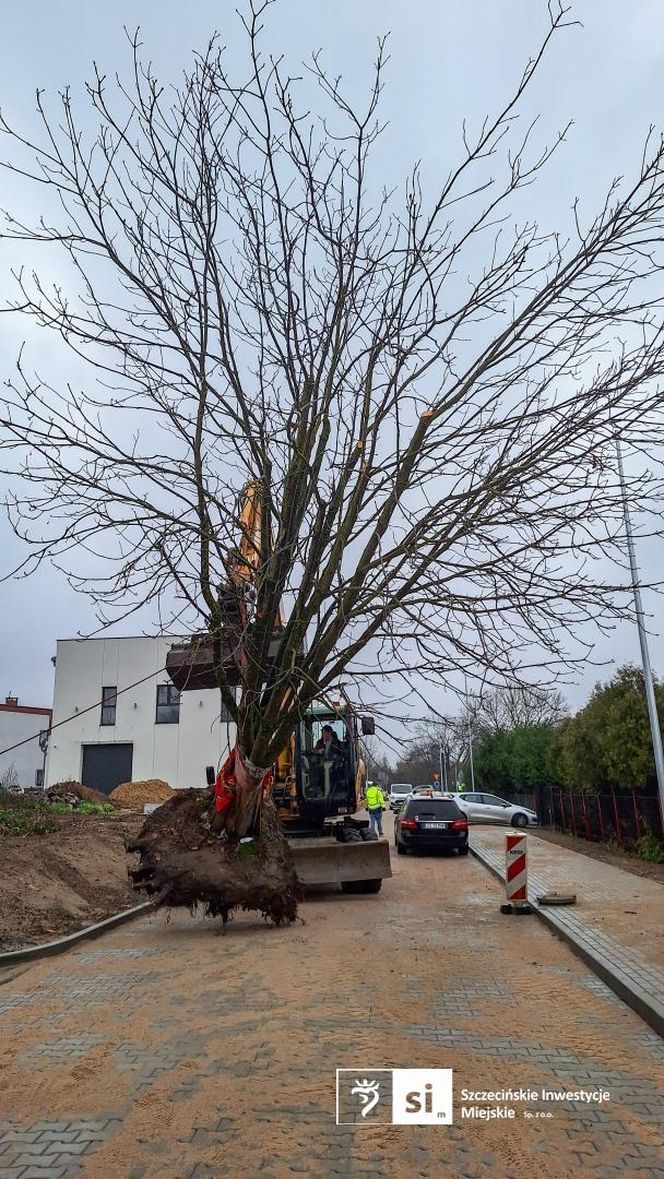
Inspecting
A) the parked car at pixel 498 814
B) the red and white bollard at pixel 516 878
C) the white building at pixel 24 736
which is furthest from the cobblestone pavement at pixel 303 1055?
the white building at pixel 24 736

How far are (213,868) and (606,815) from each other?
16.8 metres

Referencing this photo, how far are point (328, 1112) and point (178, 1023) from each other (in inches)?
81.3

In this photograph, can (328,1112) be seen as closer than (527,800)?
Yes

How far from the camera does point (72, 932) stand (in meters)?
9.98

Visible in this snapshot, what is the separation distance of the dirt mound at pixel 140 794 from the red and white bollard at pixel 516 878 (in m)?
22.7

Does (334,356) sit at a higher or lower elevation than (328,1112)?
higher

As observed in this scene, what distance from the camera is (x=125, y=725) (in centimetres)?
4094

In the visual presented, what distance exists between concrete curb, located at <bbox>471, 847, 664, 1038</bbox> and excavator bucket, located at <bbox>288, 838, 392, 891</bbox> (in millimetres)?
2608

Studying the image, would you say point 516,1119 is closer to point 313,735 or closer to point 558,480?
point 558,480

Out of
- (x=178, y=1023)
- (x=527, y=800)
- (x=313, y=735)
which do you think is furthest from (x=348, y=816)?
(x=527, y=800)

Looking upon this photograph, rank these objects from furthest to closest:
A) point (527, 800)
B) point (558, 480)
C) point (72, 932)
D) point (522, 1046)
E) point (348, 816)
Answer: point (527, 800) → point (348, 816) → point (72, 932) → point (558, 480) → point (522, 1046)

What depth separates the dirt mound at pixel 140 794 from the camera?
32.4m

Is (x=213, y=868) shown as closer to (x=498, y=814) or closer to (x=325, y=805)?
(x=325, y=805)

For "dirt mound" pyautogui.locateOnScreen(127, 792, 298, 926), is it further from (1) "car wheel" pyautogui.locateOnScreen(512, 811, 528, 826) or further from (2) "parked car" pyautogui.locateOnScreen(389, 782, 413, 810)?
(2) "parked car" pyautogui.locateOnScreen(389, 782, 413, 810)
